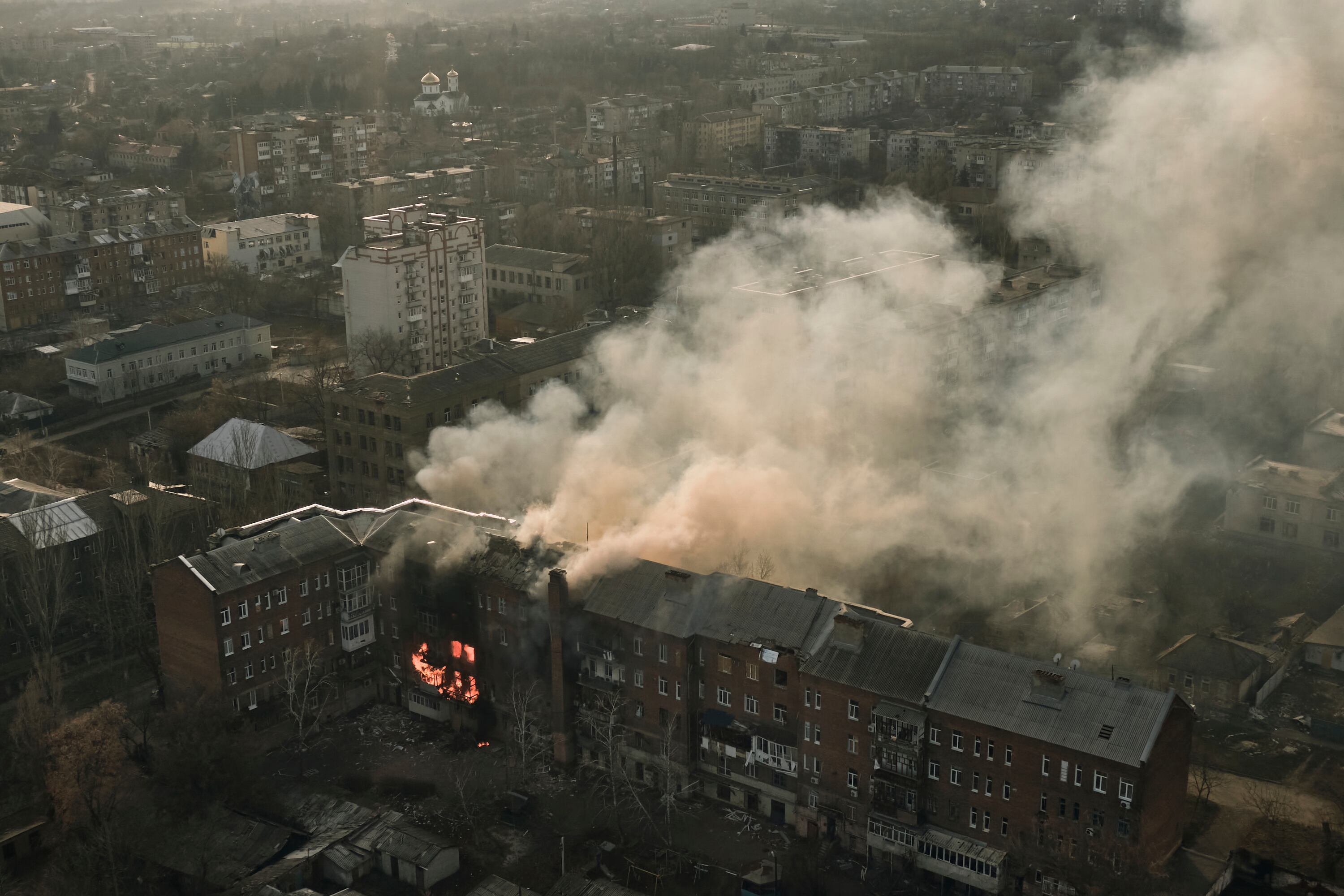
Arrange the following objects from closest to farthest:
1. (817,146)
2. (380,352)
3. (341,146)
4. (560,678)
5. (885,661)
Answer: (885,661), (560,678), (380,352), (817,146), (341,146)

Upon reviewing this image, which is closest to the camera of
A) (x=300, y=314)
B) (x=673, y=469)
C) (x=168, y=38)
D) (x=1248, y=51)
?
(x=1248, y=51)

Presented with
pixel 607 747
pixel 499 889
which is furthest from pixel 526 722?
pixel 499 889

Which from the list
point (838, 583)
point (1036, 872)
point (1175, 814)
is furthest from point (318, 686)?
point (1175, 814)

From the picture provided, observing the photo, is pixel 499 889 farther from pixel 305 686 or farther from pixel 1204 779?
pixel 1204 779

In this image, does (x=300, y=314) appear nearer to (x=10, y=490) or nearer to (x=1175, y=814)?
(x=10, y=490)

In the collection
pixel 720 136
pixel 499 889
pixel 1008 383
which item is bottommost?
pixel 499 889

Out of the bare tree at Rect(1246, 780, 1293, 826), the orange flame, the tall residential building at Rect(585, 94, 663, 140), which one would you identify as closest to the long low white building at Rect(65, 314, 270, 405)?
the orange flame

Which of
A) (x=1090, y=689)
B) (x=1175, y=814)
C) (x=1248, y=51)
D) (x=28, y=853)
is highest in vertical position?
(x=1248, y=51)
